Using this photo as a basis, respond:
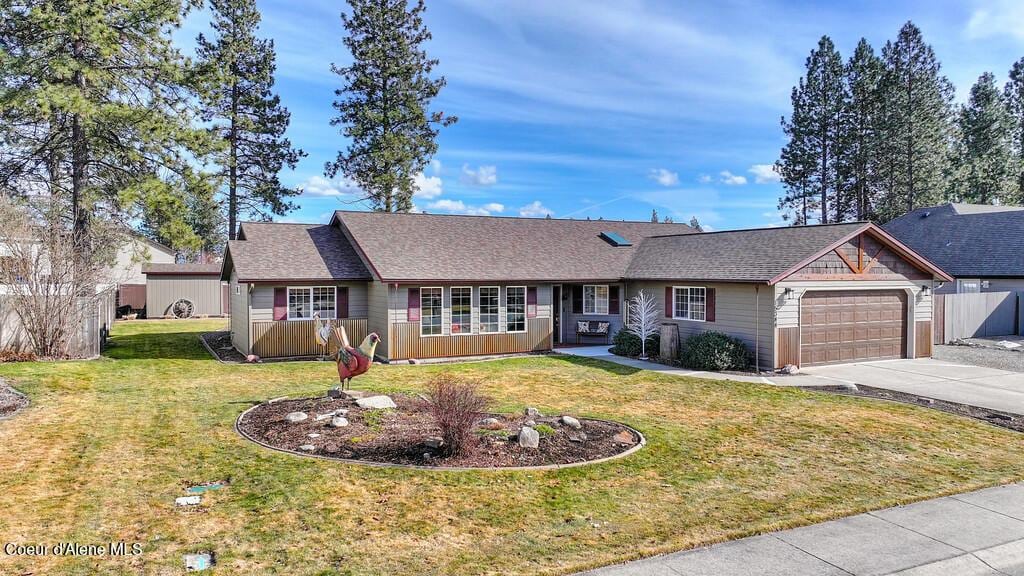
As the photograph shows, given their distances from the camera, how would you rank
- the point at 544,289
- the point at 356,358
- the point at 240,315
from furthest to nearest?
the point at 544,289
the point at 240,315
the point at 356,358

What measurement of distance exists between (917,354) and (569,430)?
14782 millimetres

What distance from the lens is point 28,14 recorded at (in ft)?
57.5

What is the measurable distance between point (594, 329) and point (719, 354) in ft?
20.1

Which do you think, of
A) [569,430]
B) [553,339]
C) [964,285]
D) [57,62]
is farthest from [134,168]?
[964,285]

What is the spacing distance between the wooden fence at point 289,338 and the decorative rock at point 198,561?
1306cm

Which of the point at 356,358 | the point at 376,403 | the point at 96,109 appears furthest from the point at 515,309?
the point at 96,109

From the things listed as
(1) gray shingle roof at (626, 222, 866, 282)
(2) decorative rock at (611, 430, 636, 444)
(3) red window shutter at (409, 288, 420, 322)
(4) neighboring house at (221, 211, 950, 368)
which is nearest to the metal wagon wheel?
(4) neighboring house at (221, 211, 950, 368)

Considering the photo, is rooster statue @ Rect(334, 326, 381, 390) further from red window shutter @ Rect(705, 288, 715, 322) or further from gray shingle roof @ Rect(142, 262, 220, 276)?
gray shingle roof @ Rect(142, 262, 220, 276)

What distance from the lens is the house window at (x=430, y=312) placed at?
60.4 ft

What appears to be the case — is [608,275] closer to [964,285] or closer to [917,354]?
[917,354]

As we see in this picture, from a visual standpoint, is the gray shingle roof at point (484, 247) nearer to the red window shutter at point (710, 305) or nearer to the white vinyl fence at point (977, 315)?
the red window shutter at point (710, 305)

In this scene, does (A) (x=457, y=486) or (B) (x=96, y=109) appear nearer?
(A) (x=457, y=486)

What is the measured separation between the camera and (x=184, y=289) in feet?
108

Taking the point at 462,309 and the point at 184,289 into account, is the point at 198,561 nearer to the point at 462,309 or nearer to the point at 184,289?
the point at 462,309
